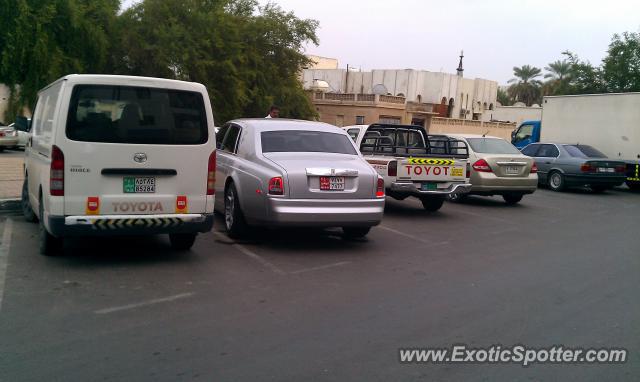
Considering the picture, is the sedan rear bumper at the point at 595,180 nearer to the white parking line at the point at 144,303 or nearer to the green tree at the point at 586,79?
the white parking line at the point at 144,303

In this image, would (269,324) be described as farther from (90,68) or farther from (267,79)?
(267,79)

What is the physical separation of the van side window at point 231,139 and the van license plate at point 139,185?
2589 mm

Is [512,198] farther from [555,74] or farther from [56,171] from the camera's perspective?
[555,74]

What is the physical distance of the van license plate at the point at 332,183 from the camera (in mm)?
7965

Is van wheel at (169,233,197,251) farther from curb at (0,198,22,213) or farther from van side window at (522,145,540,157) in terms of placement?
van side window at (522,145,540,157)

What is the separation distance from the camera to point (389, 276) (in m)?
7.06

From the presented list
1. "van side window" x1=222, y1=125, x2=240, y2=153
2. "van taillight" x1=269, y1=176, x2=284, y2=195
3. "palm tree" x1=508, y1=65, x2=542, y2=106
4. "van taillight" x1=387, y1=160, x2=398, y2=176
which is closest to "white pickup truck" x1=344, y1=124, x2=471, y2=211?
"van taillight" x1=387, y1=160, x2=398, y2=176

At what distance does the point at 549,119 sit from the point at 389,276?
17.1m

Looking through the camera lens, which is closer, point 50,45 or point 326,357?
point 326,357

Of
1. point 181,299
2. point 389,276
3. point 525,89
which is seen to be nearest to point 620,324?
point 389,276

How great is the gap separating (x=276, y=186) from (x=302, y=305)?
2.40 m

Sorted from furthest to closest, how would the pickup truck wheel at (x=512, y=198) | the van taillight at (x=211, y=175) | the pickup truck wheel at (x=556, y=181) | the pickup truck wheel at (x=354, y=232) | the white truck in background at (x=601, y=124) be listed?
1. the white truck in background at (x=601, y=124)
2. the pickup truck wheel at (x=556, y=181)
3. the pickup truck wheel at (x=512, y=198)
4. the pickup truck wheel at (x=354, y=232)
5. the van taillight at (x=211, y=175)

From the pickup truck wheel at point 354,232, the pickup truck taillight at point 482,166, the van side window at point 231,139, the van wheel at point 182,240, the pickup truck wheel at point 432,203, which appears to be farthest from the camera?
the pickup truck taillight at point 482,166

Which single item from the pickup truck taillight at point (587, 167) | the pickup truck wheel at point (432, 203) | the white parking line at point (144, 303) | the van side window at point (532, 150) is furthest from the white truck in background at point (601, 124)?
the white parking line at point (144, 303)
